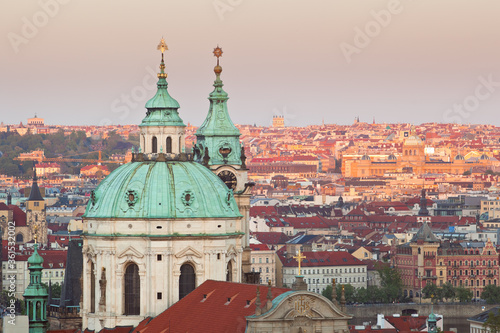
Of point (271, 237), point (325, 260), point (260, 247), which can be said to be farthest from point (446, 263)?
point (271, 237)

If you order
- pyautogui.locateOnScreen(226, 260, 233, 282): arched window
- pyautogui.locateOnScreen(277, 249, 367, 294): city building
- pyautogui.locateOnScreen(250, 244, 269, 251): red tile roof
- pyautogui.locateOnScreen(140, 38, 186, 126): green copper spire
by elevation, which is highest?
pyautogui.locateOnScreen(140, 38, 186, 126): green copper spire

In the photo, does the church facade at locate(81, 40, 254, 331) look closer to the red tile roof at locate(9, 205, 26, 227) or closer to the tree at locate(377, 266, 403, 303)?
the tree at locate(377, 266, 403, 303)

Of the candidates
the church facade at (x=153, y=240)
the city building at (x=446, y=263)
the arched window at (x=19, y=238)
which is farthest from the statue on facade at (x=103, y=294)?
the arched window at (x=19, y=238)

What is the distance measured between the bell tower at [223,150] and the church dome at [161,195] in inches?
278

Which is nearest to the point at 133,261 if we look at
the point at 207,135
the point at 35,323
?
the point at 35,323

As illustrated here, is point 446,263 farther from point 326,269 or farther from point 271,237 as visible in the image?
point 271,237

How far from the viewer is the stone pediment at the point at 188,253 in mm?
47375

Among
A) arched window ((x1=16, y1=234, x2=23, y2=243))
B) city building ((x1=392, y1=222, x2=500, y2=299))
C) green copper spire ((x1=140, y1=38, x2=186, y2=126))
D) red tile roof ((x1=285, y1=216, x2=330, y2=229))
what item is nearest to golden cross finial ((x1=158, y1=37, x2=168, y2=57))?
green copper spire ((x1=140, y1=38, x2=186, y2=126))

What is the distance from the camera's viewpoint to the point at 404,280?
113 metres

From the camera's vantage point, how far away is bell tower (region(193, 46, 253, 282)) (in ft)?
183

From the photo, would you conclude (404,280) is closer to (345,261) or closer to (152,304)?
(345,261)

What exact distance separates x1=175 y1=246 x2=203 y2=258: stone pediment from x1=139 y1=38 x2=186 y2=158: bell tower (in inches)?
108

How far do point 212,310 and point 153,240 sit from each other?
4.03 meters

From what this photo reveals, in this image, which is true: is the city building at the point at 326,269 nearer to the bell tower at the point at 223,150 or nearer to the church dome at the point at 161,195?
the bell tower at the point at 223,150
